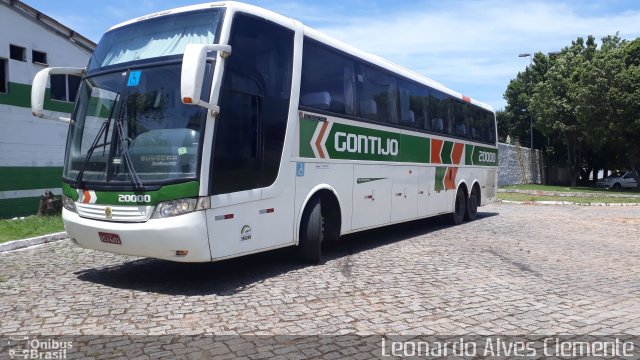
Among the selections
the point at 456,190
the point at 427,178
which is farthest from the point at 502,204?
the point at 427,178

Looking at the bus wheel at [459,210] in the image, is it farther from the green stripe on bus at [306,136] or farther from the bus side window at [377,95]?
the green stripe on bus at [306,136]

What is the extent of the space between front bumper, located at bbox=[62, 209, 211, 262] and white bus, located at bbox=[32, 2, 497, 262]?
1cm

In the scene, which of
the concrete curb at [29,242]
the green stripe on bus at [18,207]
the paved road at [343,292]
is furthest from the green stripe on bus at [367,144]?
the green stripe on bus at [18,207]

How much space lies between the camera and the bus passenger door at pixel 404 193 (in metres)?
10.8

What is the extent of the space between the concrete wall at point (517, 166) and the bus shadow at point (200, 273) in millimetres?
26419

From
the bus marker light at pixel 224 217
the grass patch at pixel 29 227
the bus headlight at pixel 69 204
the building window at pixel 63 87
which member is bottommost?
the grass patch at pixel 29 227

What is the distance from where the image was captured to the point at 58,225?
1195 cm

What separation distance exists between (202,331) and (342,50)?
18.5 feet

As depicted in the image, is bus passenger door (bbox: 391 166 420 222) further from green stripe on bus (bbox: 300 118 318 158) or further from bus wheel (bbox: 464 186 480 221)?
bus wheel (bbox: 464 186 480 221)

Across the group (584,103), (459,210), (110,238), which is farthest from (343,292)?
(584,103)

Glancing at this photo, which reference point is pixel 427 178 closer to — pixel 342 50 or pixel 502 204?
pixel 342 50

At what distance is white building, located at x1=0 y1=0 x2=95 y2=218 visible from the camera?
1447cm

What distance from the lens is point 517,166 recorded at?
37.2 m

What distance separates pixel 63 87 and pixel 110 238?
11705 mm
